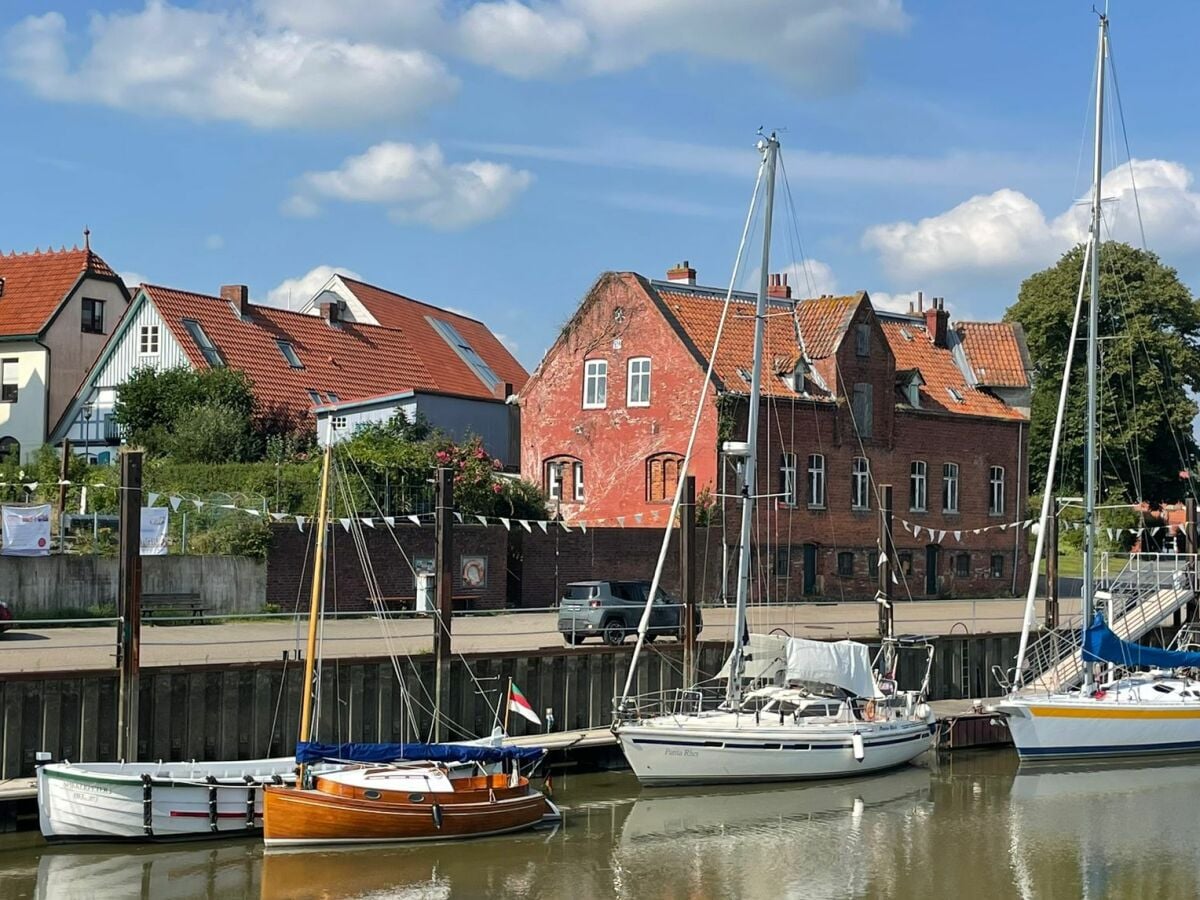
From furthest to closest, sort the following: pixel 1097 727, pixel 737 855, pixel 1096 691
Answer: pixel 1096 691
pixel 1097 727
pixel 737 855

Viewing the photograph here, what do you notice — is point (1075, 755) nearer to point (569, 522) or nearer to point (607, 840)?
point (607, 840)

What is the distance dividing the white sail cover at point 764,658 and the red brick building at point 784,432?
15.4 m

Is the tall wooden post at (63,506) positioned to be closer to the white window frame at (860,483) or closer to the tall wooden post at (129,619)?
the tall wooden post at (129,619)

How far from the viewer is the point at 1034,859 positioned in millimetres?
24906

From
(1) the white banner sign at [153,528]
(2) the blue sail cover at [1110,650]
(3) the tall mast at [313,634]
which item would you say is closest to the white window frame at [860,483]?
(2) the blue sail cover at [1110,650]

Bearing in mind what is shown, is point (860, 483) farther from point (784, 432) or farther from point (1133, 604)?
point (1133, 604)

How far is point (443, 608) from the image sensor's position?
2847cm

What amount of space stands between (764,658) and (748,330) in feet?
77.5

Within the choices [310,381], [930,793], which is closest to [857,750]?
[930,793]

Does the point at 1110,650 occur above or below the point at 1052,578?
below

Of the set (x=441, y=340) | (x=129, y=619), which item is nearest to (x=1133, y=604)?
(x=129, y=619)

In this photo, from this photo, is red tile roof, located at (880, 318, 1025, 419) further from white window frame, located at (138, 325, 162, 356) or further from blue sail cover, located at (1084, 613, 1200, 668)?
white window frame, located at (138, 325, 162, 356)

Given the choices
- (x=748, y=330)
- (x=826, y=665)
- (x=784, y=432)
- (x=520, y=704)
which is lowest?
(x=520, y=704)

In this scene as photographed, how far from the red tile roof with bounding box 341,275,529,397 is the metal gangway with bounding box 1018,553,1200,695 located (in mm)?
29637
